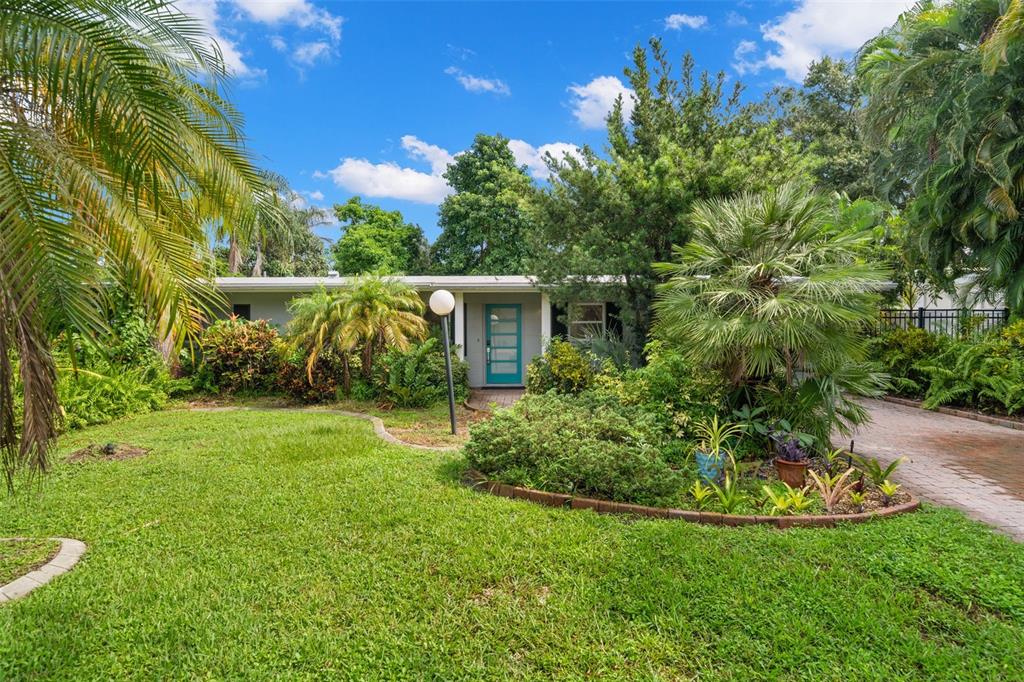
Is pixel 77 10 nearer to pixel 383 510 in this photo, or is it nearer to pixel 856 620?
pixel 383 510

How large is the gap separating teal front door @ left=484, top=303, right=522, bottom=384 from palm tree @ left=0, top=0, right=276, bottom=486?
9.18 m

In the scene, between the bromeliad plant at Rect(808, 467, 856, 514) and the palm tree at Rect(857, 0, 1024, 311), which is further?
the palm tree at Rect(857, 0, 1024, 311)

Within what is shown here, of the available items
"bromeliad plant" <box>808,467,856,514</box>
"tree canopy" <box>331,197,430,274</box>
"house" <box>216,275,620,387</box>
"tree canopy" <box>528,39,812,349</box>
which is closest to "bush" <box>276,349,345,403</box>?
"house" <box>216,275,620,387</box>

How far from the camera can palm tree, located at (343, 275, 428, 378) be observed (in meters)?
9.21

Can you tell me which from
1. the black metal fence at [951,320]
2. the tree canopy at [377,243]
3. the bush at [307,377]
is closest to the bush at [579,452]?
the bush at [307,377]

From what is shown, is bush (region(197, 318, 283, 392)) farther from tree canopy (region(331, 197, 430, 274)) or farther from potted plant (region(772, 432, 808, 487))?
tree canopy (region(331, 197, 430, 274))

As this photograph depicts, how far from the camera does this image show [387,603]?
2871 millimetres

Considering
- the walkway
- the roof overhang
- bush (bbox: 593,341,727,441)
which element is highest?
the roof overhang

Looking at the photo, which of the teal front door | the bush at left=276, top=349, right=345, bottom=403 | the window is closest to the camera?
the bush at left=276, top=349, right=345, bottom=403

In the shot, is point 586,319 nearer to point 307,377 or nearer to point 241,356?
point 307,377

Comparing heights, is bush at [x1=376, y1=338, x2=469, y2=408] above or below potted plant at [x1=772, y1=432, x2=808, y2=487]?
above

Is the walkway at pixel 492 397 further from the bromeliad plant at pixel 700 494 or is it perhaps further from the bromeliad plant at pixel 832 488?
the bromeliad plant at pixel 832 488

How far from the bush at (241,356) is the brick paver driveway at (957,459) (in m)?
10.5

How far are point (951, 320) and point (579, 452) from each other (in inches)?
476
